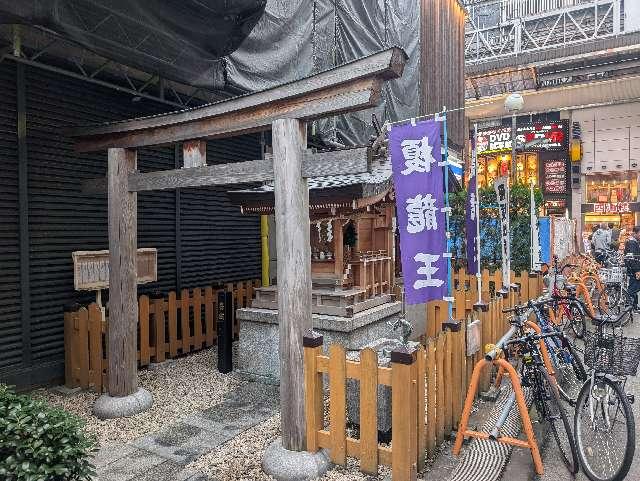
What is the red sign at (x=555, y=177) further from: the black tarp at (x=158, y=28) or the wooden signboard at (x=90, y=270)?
the wooden signboard at (x=90, y=270)

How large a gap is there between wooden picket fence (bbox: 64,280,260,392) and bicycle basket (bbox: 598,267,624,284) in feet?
30.0

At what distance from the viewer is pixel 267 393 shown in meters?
7.70

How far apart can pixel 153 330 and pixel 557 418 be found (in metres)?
7.15

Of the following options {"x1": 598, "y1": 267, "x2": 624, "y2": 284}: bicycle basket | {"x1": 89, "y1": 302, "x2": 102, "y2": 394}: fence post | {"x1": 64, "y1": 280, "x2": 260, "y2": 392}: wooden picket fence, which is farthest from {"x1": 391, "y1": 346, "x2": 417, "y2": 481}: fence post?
{"x1": 598, "y1": 267, "x2": 624, "y2": 284}: bicycle basket

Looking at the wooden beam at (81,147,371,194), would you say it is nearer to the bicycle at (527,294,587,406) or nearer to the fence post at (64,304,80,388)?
the fence post at (64,304,80,388)

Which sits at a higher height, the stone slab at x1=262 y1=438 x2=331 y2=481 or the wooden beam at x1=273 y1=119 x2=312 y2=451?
the wooden beam at x1=273 y1=119 x2=312 y2=451

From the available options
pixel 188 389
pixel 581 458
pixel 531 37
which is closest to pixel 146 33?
pixel 188 389

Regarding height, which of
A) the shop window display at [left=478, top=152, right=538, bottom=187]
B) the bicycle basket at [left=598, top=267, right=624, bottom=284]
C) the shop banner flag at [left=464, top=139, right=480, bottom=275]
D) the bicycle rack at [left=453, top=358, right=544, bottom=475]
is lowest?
the bicycle rack at [left=453, top=358, right=544, bottom=475]

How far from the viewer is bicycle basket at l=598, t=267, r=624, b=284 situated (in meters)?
11.9

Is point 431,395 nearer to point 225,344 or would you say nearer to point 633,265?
point 225,344

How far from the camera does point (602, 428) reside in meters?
4.89

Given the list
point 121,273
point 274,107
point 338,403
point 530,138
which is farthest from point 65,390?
point 530,138

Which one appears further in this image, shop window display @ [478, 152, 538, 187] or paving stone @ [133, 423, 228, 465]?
shop window display @ [478, 152, 538, 187]

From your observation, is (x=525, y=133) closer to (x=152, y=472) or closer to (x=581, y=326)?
(x=581, y=326)
